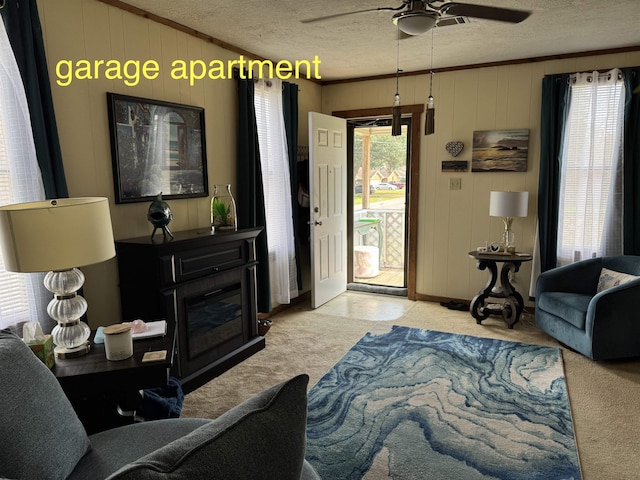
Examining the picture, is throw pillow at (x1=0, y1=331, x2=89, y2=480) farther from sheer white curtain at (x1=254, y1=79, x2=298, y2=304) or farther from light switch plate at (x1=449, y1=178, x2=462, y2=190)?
light switch plate at (x1=449, y1=178, x2=462, y2=190)

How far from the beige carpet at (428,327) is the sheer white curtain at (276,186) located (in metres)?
0.41

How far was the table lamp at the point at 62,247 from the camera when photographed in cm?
168

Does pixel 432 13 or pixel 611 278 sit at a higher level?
pixel 432 13

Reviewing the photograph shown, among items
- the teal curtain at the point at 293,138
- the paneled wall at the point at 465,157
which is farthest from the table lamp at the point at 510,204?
the teal curtain at the point at 293,138

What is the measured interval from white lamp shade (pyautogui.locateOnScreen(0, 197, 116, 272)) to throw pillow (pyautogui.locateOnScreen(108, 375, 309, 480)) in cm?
127

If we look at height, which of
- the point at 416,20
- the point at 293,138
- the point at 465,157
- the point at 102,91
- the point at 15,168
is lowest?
the point at 15,168

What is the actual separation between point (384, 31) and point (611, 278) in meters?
2.55

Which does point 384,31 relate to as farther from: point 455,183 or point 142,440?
point 142,440

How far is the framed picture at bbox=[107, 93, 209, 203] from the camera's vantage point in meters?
2.83

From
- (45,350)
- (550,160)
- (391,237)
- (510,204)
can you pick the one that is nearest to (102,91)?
(45,350)

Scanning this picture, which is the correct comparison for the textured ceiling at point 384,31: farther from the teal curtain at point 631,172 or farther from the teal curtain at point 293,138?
the teal curtain at point 631,172

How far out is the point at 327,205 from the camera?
4.82m

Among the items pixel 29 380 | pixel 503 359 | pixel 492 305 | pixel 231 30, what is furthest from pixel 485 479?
pixel 231 30

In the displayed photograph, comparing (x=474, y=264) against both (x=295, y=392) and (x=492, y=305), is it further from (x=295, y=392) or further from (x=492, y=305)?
(x=295, y=392)
